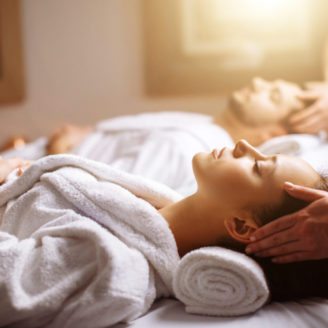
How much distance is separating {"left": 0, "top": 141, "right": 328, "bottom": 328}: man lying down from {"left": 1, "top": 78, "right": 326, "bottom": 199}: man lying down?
0.18 meters

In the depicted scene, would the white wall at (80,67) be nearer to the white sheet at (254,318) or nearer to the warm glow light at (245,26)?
the warm glow light at (245,26)

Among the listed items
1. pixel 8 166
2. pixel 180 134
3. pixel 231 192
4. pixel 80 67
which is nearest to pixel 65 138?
pixel 80 67

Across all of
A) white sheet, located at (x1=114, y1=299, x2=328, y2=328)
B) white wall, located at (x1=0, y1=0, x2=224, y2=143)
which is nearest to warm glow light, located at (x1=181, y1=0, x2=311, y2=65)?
white wall, located at (x1=0, y1=0, x2=224, y2=143)

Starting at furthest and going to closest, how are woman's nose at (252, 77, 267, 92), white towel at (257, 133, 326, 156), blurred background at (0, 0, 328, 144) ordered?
blurred background at (0, 0, 328, 144) < woman's nose at (252, 77, 267, 92) < white towel at (257, 133, 326, 156)

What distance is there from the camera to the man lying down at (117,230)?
0.50 meters

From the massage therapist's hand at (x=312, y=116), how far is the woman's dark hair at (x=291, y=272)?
0.51 metres

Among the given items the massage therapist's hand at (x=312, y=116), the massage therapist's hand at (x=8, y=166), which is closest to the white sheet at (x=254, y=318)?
the massage therapist's hand at (x=8, y=166)

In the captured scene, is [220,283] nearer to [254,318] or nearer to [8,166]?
[254,318]

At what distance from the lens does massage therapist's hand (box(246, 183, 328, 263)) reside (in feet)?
1.73

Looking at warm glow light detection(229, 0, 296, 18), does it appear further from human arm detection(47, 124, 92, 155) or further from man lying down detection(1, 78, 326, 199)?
human arm detection(47, 124, 92, 155)

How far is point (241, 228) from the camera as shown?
0.58 meters

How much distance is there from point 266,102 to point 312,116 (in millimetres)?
193

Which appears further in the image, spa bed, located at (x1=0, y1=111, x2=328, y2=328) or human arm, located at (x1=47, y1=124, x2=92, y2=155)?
human arm, located at (x1=47, y1=124, x2=92, y2=155)

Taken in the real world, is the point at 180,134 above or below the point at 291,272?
above
